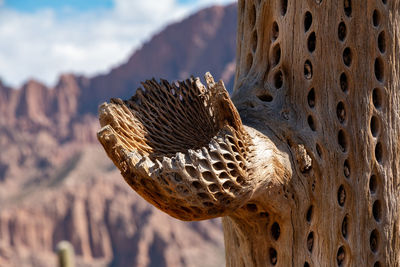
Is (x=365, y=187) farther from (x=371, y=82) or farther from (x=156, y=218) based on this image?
(x=156, y=218)

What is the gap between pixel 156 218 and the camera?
52094 millimetres

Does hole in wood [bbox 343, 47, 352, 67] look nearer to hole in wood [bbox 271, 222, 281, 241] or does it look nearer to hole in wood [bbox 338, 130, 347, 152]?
hole in wood [bbox 338, 130, 347, 152]

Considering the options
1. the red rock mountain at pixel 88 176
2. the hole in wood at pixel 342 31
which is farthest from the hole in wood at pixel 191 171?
the red rock mountain at pixel 88 176

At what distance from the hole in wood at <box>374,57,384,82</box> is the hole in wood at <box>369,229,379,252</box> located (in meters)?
0.63

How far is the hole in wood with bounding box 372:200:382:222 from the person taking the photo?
2.58 meters

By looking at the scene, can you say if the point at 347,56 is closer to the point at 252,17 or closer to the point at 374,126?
the point at 374,126

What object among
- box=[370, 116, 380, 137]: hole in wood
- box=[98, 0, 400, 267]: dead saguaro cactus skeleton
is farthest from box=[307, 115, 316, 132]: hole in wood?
box=[370, 116, 380, 137]: hole in wood

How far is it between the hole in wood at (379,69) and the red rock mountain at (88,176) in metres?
32.6

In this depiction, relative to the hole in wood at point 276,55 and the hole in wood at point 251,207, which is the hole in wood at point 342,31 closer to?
the hole in wood at point 276,55

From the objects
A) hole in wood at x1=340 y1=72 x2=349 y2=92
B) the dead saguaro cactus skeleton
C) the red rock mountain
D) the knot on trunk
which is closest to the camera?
the knot on trunk

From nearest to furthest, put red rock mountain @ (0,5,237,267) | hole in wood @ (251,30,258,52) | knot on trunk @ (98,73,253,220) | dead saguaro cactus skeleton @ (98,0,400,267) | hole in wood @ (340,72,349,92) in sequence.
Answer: knot on trunk @ (98,73,253,220), dead saguaro cactus skeleton @ (98,0,400,267), hole in wood @ (340,72,349,92), hole in wood @ (251,30,258,52), red rock mountain @ (0,5,237,267)

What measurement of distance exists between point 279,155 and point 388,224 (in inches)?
22.6

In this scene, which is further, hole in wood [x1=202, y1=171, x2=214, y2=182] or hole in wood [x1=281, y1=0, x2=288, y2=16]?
hole in wood [x1=281, y1=0, x2=288, y2=16]

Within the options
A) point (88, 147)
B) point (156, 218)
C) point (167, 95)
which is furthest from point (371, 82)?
point (88, 147)
